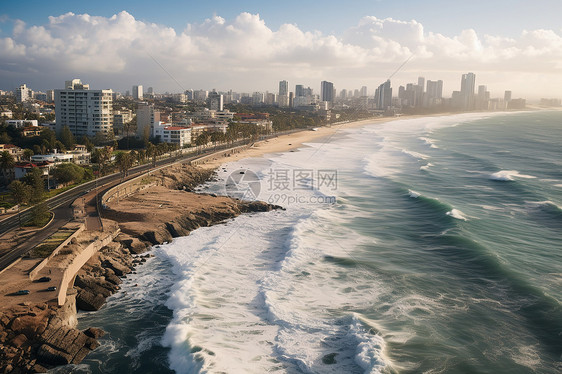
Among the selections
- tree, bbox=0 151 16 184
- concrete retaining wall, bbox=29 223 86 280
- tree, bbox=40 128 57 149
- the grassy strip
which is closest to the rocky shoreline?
concrete retaining wall, bbox=29 223 86 280

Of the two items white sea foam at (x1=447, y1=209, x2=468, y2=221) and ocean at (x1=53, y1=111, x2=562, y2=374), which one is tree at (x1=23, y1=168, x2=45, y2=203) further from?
white sea foam at (x1=447, y1=209, x2=468, y2=221)

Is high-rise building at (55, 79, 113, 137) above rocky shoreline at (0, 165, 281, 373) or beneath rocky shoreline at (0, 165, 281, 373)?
above

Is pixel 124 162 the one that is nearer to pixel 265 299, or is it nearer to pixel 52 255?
pixel 52 255

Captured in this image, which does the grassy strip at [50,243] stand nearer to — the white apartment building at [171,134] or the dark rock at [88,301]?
the dark rock at [88,301]

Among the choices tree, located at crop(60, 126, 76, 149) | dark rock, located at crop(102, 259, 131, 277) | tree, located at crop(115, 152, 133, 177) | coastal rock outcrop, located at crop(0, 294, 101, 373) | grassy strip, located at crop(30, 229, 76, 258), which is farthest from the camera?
tree, located at crop(60, 126, 76, 149)

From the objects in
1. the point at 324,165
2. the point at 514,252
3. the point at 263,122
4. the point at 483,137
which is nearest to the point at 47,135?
the point at 324,165

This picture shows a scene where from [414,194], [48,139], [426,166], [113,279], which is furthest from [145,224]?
[48,139]

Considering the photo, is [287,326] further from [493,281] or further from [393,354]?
[493,281]
